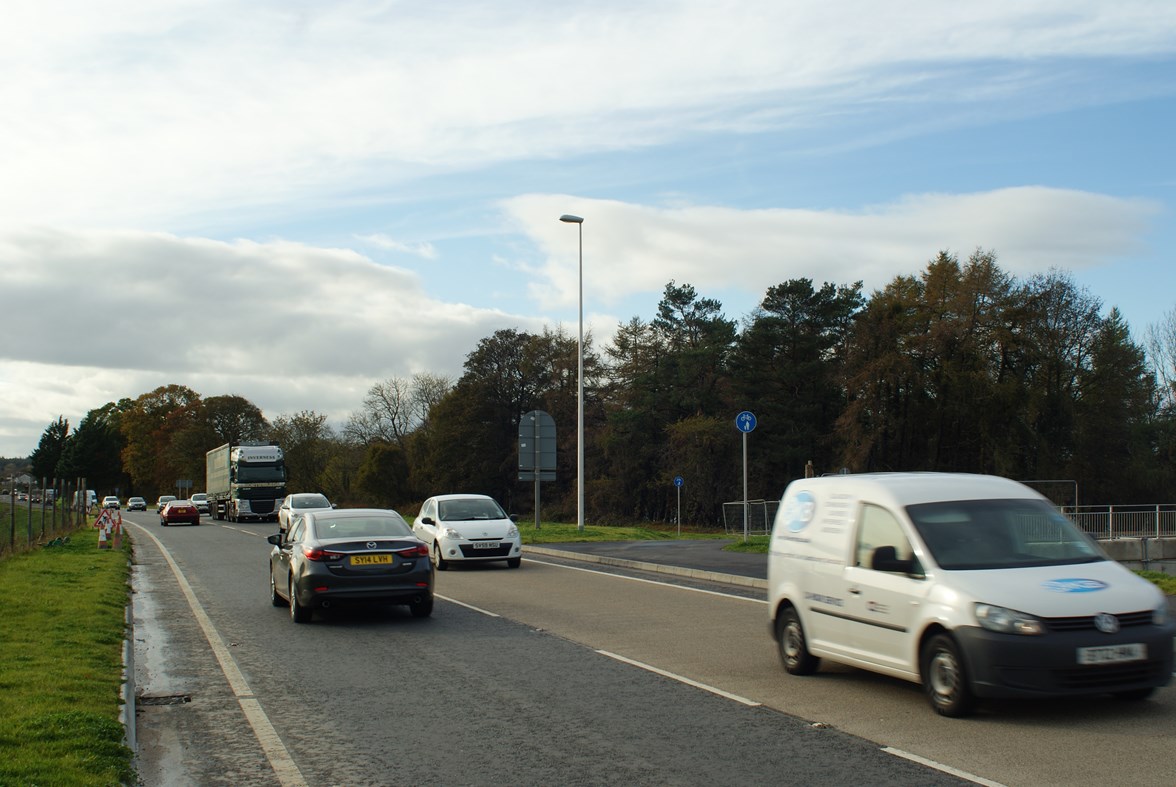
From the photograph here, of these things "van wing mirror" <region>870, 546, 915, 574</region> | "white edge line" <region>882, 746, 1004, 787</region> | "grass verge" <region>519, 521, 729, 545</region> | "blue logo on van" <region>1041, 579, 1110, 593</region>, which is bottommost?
"grass verge" <region>519, 521, 729, 545</region>

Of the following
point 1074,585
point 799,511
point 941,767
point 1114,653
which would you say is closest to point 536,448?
point 799,511

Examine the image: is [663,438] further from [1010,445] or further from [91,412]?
[91,412]

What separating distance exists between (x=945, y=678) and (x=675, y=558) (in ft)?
56.0

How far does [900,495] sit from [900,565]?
0.68 meters

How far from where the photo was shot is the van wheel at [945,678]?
767 cm

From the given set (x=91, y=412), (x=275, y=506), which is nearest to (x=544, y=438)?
(x=275, y=506)

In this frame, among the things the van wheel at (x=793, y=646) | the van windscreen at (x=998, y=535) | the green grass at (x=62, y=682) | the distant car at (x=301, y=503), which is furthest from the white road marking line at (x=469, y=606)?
the distant car at (x=301, y=503)

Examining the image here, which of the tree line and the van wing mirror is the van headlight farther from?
the tree line

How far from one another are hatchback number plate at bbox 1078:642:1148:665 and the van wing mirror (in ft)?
4.39

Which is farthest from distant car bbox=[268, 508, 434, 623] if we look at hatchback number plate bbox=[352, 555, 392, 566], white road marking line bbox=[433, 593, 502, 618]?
white road marking line bbox=[433, 593, 502, 618]

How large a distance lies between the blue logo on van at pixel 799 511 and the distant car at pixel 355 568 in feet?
18.7

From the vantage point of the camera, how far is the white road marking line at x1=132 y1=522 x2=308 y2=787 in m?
6.64

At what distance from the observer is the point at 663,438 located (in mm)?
77312

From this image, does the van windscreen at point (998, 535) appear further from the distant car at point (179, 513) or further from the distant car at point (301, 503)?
the distant car at point (179, 513)
